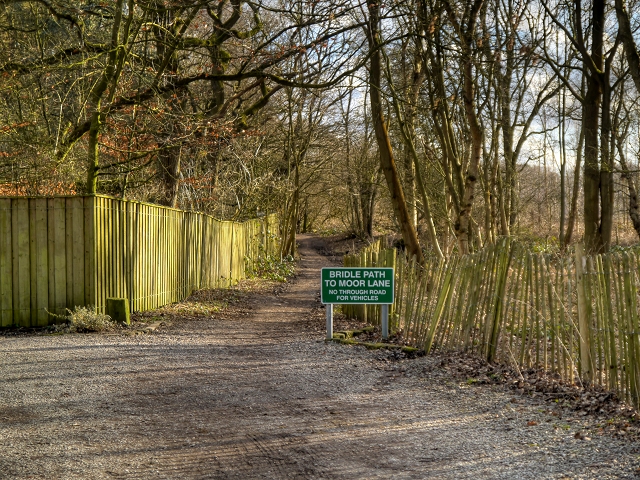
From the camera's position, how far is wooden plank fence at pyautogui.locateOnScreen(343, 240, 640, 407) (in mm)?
5977

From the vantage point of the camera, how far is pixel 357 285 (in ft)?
34.0

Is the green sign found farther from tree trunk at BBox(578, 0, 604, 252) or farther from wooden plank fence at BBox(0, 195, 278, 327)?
tree trunk at BBox(578, 0, 604, 252)

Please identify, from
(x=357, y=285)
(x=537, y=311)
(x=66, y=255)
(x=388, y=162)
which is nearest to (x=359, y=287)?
(x=357, y=285)

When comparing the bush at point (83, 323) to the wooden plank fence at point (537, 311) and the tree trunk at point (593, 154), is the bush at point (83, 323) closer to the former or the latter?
the wooden plank fence at point (537, 311)

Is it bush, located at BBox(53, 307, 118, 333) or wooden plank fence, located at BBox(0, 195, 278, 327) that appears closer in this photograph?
bush, located at BBox(53, 307, 118, 333)

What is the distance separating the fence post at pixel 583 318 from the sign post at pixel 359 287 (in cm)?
387

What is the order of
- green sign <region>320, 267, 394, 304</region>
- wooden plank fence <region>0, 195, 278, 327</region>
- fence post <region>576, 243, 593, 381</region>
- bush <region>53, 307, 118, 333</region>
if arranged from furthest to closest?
wooden plank fence <region>0, 195, 278, 327</region> → bush <region>53, 307, 118, 333</region> → green sign <region>320, 267, 394, 304</region> → fence post <region>576, 243, 593, 381</region>

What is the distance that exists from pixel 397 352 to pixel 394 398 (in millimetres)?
2470

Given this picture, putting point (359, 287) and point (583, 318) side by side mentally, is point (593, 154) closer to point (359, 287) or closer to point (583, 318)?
point (359, 287)

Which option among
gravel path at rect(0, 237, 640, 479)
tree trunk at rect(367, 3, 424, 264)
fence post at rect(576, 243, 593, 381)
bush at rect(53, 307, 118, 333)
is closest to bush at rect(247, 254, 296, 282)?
tree trunk at rect(367, 3, 424, 264)

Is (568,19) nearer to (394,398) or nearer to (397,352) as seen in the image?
(397,352)

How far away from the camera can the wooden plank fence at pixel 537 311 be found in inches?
235

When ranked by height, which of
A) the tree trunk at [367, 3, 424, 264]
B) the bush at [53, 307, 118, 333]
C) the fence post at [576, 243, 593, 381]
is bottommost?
the bush at [53, 307, 118, 333]

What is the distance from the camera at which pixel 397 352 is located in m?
9.40
